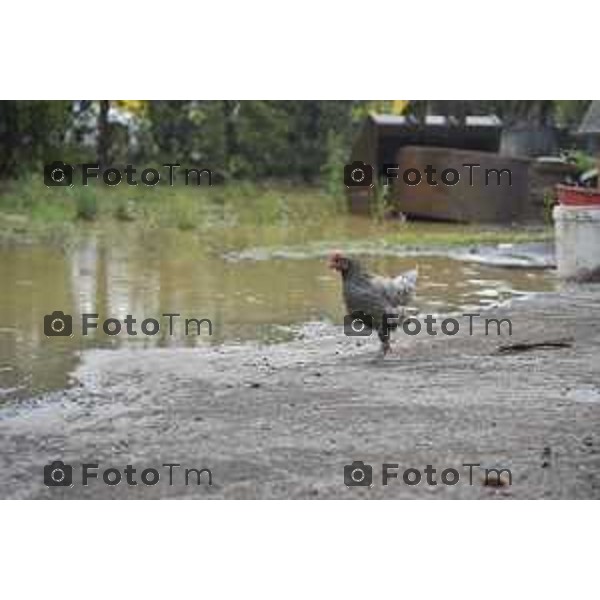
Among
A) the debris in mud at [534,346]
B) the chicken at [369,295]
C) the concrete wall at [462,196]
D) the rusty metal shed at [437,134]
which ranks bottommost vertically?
the debris in mud at [534,346]

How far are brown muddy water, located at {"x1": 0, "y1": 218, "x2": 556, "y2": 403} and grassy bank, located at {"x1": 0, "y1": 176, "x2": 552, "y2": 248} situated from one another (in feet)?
0.37

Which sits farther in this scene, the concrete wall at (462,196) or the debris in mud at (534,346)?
the concrete wall at (462,196)

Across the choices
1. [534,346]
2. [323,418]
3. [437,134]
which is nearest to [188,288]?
[534,346]

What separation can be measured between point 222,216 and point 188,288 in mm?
552

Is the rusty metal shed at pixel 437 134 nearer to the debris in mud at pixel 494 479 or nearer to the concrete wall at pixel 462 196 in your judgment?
the concrete wall at pixel 462 196

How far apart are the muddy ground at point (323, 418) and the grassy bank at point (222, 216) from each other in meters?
1.08

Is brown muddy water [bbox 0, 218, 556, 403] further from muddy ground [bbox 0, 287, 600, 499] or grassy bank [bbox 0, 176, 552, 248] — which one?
muddy ground [bbox 0, 287, 600, 499]

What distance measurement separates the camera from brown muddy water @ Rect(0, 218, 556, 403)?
6270 millimetres

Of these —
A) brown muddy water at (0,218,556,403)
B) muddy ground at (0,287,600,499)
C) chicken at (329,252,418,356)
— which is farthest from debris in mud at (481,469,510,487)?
brown muddy water at (0,218,556,403)

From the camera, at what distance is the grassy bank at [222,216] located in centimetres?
675

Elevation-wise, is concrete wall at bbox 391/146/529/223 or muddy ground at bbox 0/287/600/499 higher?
concrete wall at bbox 391/146/529/223

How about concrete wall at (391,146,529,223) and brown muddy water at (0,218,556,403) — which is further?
concrete wall at (391,146,529,223)

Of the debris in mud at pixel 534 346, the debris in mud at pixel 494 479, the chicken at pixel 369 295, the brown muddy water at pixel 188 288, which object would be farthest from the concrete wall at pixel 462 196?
the debris in mud at pixel 494 479

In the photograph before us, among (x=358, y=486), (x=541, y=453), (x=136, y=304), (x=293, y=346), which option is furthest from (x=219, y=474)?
(x=136, y=304)
